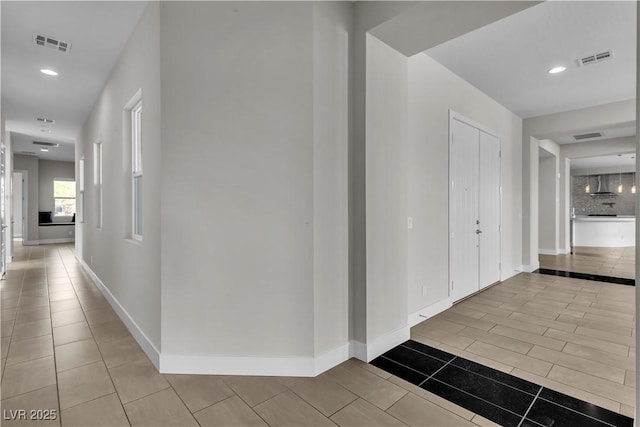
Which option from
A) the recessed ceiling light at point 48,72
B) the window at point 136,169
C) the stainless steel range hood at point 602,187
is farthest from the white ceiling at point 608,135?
the recessed ceiling light at point 48,72

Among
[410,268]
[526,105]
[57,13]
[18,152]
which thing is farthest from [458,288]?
[18,152]

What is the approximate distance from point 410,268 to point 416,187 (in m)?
0.86

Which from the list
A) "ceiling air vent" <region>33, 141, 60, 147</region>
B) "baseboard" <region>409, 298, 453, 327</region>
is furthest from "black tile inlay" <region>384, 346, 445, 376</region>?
"ceiling air vent" <region>33, 141, 60, 147</region>

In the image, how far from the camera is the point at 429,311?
350 cm

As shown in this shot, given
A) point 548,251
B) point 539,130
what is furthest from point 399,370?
point 548,251

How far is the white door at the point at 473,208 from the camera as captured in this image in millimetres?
3965

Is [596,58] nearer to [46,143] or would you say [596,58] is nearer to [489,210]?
[489,210]

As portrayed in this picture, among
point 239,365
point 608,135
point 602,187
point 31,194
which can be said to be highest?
point 608,135

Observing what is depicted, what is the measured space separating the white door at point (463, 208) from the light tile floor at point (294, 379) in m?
0.44

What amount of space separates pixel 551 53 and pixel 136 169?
468 cm

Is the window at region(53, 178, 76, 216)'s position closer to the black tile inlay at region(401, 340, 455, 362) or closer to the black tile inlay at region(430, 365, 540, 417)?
the black tile inlay at region(401, 340, 455, 362)

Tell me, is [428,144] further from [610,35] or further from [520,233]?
[520,233]

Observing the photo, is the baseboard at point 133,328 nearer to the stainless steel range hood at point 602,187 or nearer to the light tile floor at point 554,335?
the light tile floor at point 554,335

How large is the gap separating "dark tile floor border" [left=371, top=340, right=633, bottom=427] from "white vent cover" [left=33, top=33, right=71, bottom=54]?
438 cm
